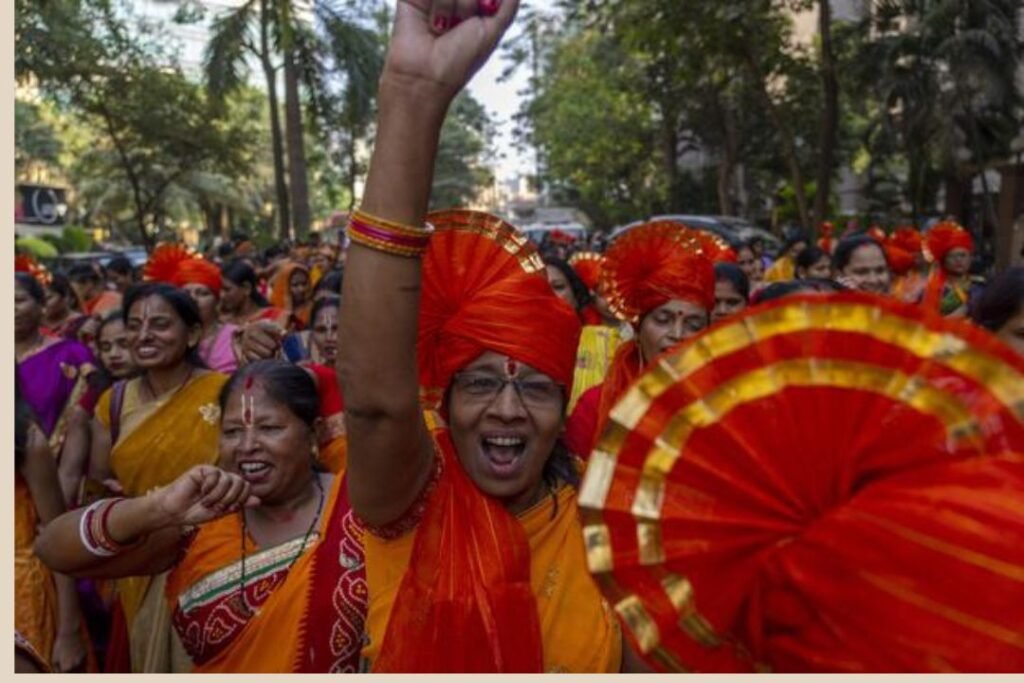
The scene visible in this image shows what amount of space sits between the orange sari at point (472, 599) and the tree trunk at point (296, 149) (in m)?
16.8

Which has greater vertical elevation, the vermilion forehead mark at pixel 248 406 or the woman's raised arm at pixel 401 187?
the woman's raised arm at pixel 401 187

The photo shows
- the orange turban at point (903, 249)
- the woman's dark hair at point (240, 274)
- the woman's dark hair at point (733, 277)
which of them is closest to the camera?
the woman's dark hair at point (733, 277)

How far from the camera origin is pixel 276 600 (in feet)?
8.59

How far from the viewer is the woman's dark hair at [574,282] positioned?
19.3 ft

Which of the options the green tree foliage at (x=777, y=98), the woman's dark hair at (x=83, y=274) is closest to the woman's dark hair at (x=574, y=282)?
the woman's dark hair at (x=83, y=274)

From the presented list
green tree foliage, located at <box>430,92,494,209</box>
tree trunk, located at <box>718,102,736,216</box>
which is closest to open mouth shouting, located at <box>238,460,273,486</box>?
tree trunk, located at <box>718,102,736,216</box>

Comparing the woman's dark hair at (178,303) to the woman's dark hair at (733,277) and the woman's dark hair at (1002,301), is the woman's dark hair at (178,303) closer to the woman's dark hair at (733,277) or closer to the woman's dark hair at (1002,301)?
the woman's dark hair at (733,277)

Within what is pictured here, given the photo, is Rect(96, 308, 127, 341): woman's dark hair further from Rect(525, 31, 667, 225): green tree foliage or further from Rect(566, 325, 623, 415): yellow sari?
Rect(525, 31, 667, 225): green tree foliage

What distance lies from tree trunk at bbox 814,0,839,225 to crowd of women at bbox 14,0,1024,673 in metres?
12.6

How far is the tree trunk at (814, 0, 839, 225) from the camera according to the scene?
15977 millimetres

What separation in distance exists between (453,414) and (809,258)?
21.8ft

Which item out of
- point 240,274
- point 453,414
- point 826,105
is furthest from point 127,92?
point 453,414

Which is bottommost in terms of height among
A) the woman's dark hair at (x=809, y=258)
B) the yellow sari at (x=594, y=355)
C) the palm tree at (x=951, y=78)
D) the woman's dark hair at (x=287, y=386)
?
the woman's dark hair at (x=287, y=386)

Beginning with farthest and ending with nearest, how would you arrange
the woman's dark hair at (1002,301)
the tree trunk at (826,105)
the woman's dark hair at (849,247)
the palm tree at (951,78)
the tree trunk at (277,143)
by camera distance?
the tree trunk at (277,143)
the palm tree at (951,78)
the tree trunk at (826,105)
the woman's dark hair at (849,247)
the woman's dark hair at (1002,301)
